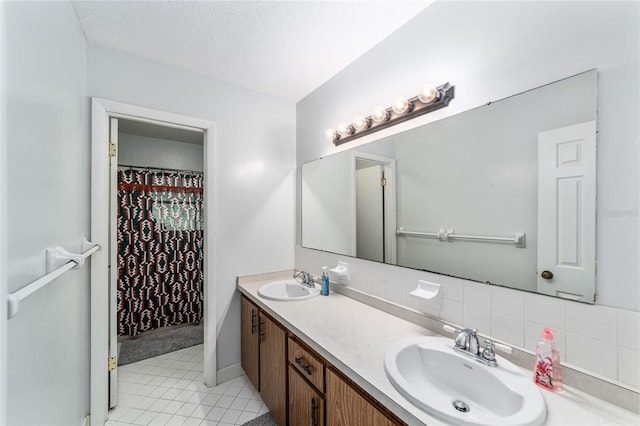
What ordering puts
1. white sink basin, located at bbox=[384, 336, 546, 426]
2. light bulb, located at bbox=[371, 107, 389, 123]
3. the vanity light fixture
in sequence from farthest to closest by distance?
light bulb, located at bbox=[371, 107, 389, 123], the vanity light fixture, white sink basin, located at bbox=[384, 336, 546, 426]

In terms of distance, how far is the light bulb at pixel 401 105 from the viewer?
1456 mm

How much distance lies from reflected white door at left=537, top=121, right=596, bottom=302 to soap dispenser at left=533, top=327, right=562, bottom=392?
0.58 feet

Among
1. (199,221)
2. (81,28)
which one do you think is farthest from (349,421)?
(199,221)

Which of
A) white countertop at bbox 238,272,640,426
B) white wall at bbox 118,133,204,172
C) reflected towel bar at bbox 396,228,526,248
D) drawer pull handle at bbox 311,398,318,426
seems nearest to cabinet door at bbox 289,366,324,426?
drawer pull handle at bbox 311,398,318,426

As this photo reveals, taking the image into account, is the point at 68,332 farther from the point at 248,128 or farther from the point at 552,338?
the point at 552,338

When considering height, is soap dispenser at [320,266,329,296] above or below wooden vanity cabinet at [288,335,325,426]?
above

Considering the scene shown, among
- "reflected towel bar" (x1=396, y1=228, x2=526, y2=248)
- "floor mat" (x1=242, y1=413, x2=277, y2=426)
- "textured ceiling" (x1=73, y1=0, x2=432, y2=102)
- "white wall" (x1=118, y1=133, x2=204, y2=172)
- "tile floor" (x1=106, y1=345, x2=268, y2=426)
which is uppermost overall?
"textured ceiling" (x1=73, y1=0, x2=432, y2=102)

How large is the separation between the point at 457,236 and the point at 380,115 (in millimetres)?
826

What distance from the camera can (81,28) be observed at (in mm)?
1525

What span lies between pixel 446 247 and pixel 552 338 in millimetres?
500

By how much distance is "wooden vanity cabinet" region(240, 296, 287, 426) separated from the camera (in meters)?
1.50

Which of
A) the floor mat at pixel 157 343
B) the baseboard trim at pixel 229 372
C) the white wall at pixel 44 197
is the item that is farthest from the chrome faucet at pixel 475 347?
the floor mat at pixel 157 343

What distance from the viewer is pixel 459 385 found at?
101cm

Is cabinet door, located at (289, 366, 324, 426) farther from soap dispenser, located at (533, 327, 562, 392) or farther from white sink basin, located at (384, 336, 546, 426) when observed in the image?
soap dispenser, located at (533, 327, 562, 392)
